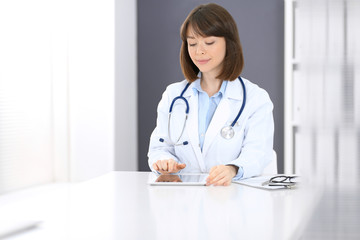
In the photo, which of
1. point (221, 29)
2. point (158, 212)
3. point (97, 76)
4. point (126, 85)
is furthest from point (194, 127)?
point (126, 85)

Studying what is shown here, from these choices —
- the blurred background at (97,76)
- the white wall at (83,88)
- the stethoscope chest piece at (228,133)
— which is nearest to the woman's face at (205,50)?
the stethoscope chest piece at (228,133)

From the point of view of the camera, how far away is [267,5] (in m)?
3.49

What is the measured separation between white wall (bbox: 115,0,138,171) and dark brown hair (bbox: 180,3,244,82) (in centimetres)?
170

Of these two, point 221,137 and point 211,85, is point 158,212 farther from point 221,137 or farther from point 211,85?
point 211,85

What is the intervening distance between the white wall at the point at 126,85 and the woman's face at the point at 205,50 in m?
1.75

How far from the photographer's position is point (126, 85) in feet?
11.8

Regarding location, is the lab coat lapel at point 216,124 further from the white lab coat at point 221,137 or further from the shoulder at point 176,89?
the shoulder at point 176,89

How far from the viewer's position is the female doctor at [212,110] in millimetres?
1687

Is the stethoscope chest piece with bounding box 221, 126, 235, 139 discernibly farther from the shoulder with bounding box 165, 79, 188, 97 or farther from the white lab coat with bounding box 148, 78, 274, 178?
the shoulder with bounding box 165, 79, 188, 97

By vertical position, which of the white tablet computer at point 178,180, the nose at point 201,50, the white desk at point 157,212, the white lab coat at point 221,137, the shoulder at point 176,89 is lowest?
the white desk at point 157,212

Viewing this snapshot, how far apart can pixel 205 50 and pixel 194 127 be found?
323mm

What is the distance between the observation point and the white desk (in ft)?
2.63

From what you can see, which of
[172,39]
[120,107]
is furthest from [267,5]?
[120,107]

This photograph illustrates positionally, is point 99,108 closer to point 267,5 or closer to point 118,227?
point 267,5
